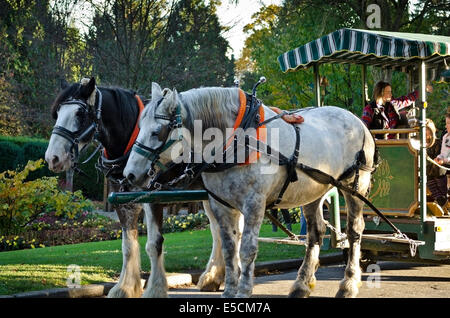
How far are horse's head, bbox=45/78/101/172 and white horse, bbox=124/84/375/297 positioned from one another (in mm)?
971

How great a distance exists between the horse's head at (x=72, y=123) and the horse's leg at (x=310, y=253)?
8.30 ft

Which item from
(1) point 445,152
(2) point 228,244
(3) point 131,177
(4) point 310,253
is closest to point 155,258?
(2) point 228,244

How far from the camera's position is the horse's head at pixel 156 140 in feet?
18.6

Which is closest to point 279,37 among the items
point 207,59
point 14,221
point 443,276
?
point 207,59

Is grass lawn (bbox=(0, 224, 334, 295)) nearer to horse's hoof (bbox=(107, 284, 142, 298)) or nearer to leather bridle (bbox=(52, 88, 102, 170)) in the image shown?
horse's hoof (bbox=(107, 284, 142, 298))

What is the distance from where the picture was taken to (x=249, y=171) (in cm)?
582

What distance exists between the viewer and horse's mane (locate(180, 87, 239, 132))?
5.86 metres

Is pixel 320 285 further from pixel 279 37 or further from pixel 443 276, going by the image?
pixel 279 37

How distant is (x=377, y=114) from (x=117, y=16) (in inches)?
349

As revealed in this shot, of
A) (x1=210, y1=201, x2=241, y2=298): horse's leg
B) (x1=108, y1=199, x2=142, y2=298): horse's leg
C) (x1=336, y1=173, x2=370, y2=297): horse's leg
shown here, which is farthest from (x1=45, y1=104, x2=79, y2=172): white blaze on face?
(x1=336, y1=173, x2=370, y2=297): horse's leg

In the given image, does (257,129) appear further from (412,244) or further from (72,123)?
(412,244)

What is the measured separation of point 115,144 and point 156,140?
1218mm

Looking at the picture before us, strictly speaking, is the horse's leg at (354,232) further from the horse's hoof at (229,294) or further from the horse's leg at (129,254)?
the horse's leg at (129,254)

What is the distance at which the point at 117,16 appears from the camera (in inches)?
623
